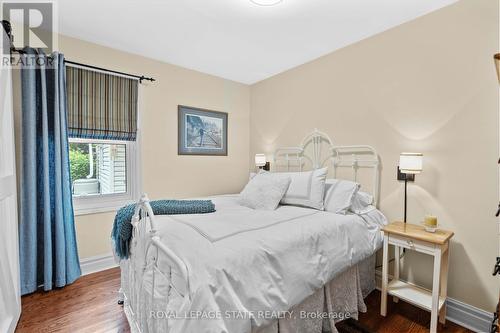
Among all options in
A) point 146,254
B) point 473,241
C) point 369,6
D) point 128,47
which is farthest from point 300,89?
point 146,254

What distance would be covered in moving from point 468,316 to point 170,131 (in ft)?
11.3

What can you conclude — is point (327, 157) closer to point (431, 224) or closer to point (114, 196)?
point (431, 224)

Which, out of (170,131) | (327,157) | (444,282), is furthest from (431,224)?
(170,131)

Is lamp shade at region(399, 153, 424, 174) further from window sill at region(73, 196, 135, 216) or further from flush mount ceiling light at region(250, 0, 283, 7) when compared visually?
window sill at region(73, 196, 135, 216)

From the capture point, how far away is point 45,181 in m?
2.24

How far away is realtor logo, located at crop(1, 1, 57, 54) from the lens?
2.05 m

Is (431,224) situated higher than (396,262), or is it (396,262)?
(431,224)

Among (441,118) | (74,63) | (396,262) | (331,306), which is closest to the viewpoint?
(331,306)

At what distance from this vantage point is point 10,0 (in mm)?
1962

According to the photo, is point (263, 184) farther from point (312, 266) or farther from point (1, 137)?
point (1, 137)

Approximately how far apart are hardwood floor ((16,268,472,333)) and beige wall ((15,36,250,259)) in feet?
1.80

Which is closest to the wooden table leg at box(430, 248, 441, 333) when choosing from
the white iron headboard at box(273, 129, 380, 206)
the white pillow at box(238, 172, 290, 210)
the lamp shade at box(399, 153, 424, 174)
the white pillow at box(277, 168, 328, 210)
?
the lamp shade at box(399, 153, 424, 174)

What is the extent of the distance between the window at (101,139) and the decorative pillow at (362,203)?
2.46 meters

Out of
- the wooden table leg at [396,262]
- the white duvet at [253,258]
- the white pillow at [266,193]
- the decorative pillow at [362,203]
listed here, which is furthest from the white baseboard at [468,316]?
the white pillow at [266,193]
